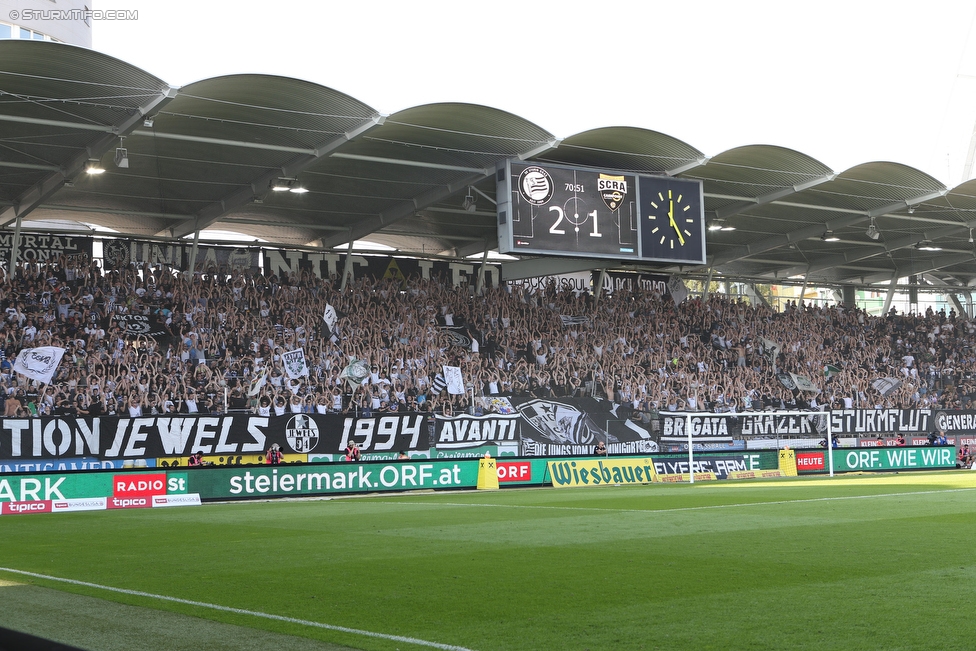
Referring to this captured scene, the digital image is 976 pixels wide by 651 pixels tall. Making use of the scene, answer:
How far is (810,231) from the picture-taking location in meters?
41.8

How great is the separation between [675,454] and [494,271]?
13828 mm

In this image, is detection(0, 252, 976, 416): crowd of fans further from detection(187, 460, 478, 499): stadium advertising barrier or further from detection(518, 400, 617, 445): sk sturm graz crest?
detection(187, 460, 478, 499): stadium advertising barrier

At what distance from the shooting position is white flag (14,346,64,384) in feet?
96.3

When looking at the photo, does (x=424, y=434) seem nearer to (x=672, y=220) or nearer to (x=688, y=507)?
(x=672, y=220)

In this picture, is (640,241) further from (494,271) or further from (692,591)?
(692,591)

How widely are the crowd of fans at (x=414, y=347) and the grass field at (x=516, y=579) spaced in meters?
12.2

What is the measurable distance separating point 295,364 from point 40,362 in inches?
300

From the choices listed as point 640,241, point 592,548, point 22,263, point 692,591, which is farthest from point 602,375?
point 692,591

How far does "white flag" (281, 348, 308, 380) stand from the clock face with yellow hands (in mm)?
11367

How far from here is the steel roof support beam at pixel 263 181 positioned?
27969 millimetres

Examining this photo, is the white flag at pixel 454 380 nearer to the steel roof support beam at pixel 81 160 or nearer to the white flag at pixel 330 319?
the white flag at pixel 330 319

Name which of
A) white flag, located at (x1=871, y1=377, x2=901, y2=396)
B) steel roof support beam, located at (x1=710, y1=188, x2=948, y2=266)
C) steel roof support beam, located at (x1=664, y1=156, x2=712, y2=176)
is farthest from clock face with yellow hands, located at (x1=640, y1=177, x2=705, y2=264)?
white flag, located at (x1=871, y1=377, x2=901, y2=396)

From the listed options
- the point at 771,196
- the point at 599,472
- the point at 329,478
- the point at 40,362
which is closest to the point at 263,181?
the point at 40,362

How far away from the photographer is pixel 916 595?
27.0 ft
